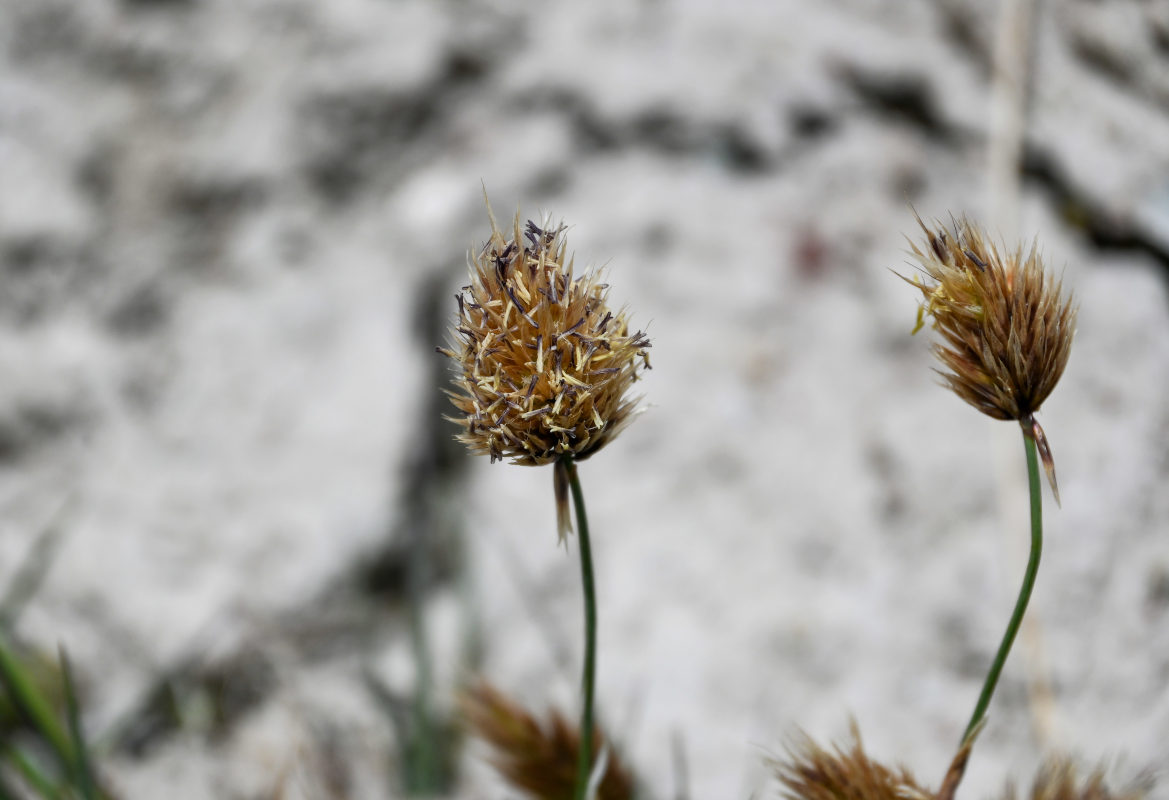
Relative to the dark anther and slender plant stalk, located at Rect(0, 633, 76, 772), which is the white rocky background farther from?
the dark anther

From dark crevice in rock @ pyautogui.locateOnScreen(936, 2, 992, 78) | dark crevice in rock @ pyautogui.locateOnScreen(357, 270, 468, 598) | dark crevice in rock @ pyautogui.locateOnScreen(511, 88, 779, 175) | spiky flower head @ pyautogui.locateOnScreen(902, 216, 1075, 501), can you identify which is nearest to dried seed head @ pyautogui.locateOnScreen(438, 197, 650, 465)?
spiky flower head @ pyautogui.locateOnScreen(902, 216, 1075, 501)

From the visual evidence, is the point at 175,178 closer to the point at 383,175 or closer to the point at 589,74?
the point at 383,175

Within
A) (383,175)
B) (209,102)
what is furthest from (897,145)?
(209,102)

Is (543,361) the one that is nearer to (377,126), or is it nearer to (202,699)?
(202,699)

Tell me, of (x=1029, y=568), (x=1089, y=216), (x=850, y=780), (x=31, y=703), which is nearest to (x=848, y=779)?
(x=850, y=780)

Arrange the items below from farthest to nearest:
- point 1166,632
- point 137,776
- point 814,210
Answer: point 814,210 < point 137,776 < point 1166,632

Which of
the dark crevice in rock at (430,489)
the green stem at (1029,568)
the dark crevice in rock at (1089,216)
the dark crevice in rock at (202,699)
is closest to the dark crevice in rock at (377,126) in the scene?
the dark crevice in rock at (430,489)
